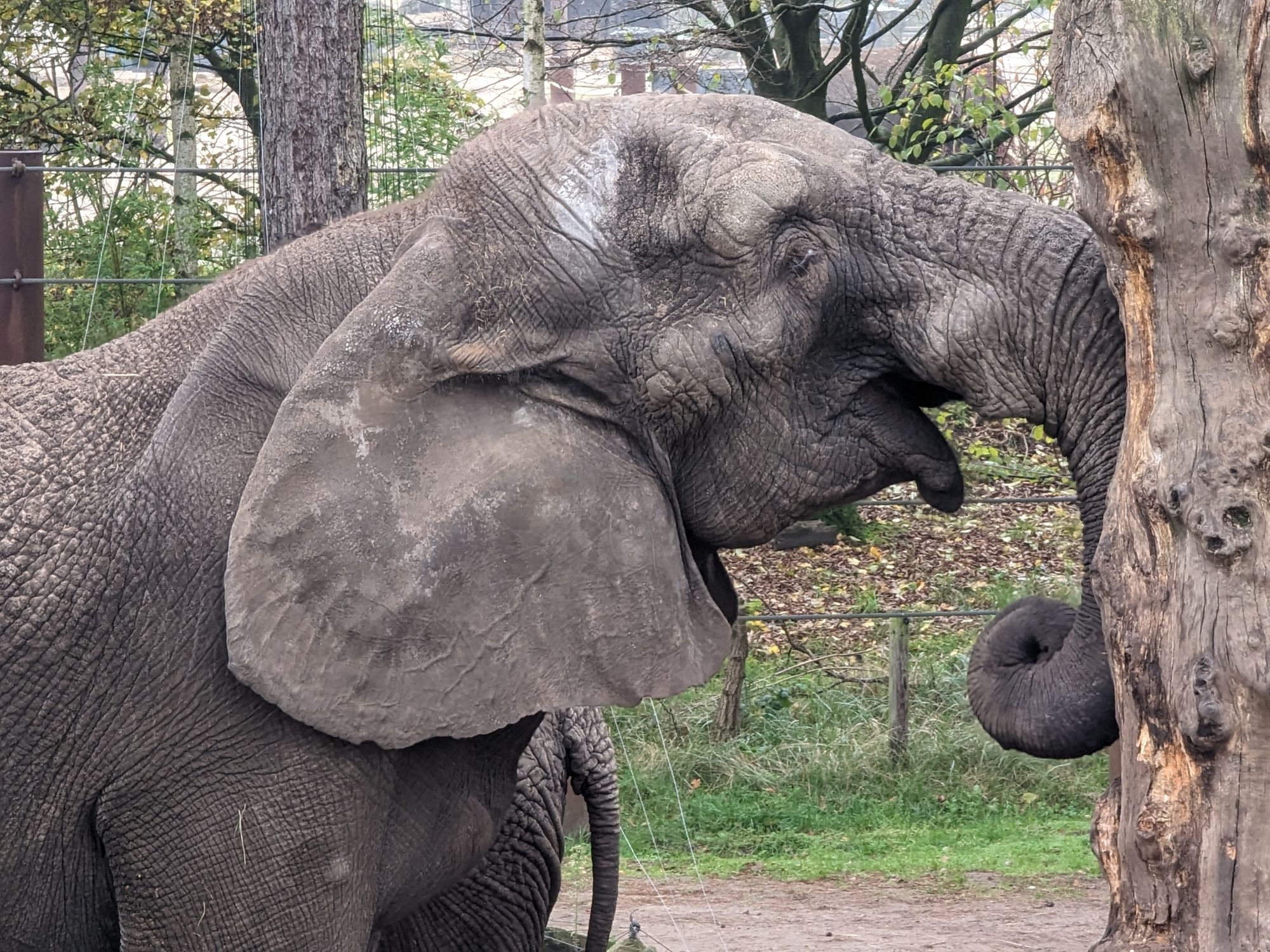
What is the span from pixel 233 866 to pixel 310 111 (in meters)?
3.34

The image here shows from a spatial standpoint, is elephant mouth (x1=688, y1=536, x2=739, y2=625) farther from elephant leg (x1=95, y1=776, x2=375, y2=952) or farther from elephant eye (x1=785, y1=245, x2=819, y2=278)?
elephant leg (x1=95, y1=776, x2=375, y2=952)

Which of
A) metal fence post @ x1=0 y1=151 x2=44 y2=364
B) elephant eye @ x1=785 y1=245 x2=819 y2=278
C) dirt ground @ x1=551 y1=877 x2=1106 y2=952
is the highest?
metal fence post @ x1=0 y1=151 x2=44 y2=364

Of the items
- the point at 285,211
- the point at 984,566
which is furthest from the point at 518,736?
the point at 984,566

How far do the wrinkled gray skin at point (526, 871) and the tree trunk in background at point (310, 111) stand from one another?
234 centimetres

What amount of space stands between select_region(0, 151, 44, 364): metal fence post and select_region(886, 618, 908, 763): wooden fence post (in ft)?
14.2

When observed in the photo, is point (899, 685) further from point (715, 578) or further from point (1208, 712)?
point (1208, 712)

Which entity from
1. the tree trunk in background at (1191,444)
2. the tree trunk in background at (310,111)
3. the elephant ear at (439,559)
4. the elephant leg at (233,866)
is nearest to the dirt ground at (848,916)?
the tree trunk in background at (310,111)

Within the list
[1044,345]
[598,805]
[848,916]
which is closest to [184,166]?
[848,916]

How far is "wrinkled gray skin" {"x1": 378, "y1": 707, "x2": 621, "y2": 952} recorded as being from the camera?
4.00 meters

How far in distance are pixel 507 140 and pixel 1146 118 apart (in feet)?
3.68

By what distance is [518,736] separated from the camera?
3.32 metres

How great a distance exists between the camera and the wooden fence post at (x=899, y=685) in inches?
341

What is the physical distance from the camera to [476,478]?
2.96 m

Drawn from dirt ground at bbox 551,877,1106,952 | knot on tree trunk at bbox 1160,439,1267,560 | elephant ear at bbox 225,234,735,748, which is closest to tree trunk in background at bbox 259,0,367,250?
dirt ground at bbox 551,877,1106,952
